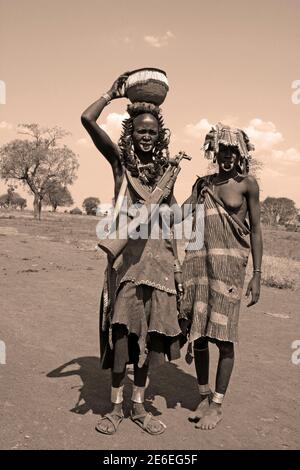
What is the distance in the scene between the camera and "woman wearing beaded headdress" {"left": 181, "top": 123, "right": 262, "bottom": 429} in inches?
142

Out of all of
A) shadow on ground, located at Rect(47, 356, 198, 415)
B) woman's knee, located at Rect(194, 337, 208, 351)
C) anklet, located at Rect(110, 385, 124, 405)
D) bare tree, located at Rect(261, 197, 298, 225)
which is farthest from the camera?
bare tree, located at Rect(261, 197, 298, 225)

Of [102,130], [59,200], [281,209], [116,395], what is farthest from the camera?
[59,200]

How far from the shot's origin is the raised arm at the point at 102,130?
3346 millimetres

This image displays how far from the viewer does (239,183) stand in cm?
365

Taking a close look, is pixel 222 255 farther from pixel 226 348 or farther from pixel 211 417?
pixel 211 417

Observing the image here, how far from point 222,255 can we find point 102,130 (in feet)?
4.06

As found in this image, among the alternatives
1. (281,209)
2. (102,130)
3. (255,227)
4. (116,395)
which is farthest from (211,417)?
(281,209)

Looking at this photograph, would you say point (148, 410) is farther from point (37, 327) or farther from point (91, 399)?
point (37, 327)

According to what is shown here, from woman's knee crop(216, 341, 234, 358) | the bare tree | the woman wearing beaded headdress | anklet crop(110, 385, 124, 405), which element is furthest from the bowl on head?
the bare tree

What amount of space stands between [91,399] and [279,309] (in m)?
4.82

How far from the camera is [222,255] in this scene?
361cm

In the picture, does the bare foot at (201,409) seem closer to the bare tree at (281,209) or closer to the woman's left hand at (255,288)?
the woman's left hand at (255,288)

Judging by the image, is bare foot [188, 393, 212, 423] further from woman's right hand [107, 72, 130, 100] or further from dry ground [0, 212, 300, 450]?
woman's right hand [107, 72, 130, 100]
